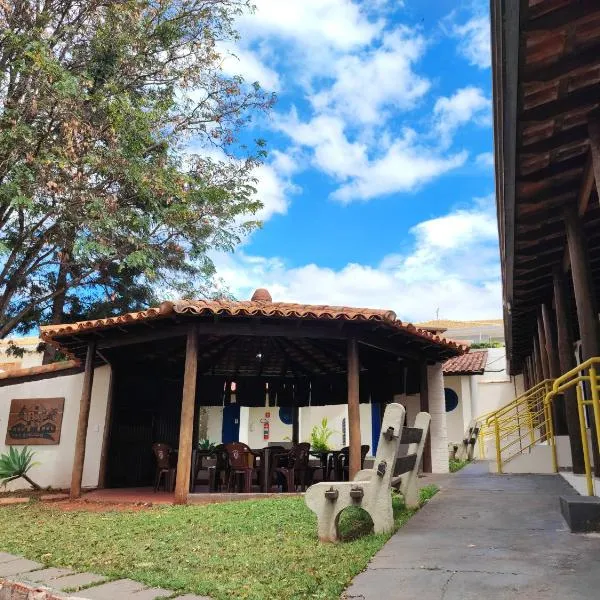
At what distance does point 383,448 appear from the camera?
14.8 ft

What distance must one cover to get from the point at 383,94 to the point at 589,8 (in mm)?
11341

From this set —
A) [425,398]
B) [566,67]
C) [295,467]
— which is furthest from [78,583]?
[425,398]

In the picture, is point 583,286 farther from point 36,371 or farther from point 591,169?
point 36,371

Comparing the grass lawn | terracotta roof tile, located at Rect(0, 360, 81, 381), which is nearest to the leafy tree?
terracotta roof tile, located at Rect(0, 360, 81, 381)

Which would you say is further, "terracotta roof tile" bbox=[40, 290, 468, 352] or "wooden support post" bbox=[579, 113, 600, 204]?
"terracotta roof tile" bbox=[40, 290, 468, 352]

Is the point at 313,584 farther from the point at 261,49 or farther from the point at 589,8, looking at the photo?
the point at 261,49

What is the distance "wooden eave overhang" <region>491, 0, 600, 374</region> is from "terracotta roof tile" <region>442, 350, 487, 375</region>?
1028 cm

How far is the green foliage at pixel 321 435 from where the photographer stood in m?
19.5

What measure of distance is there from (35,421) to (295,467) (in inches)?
231

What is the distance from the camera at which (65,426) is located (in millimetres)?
10625

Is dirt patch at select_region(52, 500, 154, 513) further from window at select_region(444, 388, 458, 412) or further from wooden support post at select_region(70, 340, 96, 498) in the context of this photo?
window at select_region(444, 388, 458, 412)

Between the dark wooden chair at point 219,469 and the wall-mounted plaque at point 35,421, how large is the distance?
366cm

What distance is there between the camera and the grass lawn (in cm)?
330

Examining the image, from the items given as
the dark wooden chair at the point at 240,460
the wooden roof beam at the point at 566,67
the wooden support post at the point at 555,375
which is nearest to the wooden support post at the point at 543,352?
Result: the wooden support post at the point at 555,375
